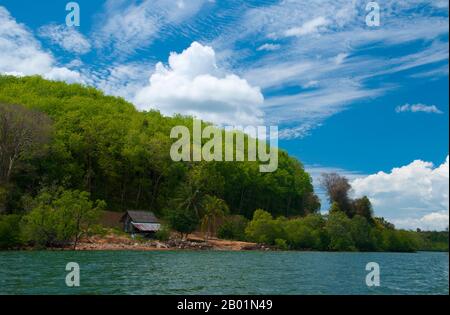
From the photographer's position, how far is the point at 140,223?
78.4 meters

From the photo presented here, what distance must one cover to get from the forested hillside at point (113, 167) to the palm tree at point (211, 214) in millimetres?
3334

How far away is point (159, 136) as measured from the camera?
104250mm

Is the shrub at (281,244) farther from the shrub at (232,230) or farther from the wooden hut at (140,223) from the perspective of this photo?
the wooden hut at (140,223)

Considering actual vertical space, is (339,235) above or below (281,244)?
above

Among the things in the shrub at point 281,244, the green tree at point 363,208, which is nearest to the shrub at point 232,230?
the shrub at point 281,244

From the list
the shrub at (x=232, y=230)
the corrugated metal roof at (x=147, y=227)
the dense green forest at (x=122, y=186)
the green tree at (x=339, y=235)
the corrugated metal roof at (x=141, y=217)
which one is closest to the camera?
the dense green forest at (x=122, y=186)

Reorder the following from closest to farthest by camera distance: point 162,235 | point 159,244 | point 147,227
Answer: point 159,244
point 162,235
point 147,227

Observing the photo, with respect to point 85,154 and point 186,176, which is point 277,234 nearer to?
point 186,176

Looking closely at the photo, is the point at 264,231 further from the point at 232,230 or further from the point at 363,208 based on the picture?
the point at 363,208

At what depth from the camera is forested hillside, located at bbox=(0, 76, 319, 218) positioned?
259 feet

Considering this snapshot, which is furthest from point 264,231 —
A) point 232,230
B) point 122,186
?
point 122,186

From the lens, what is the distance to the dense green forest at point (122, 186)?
61.9 metres

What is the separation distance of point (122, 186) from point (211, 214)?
846 inches
